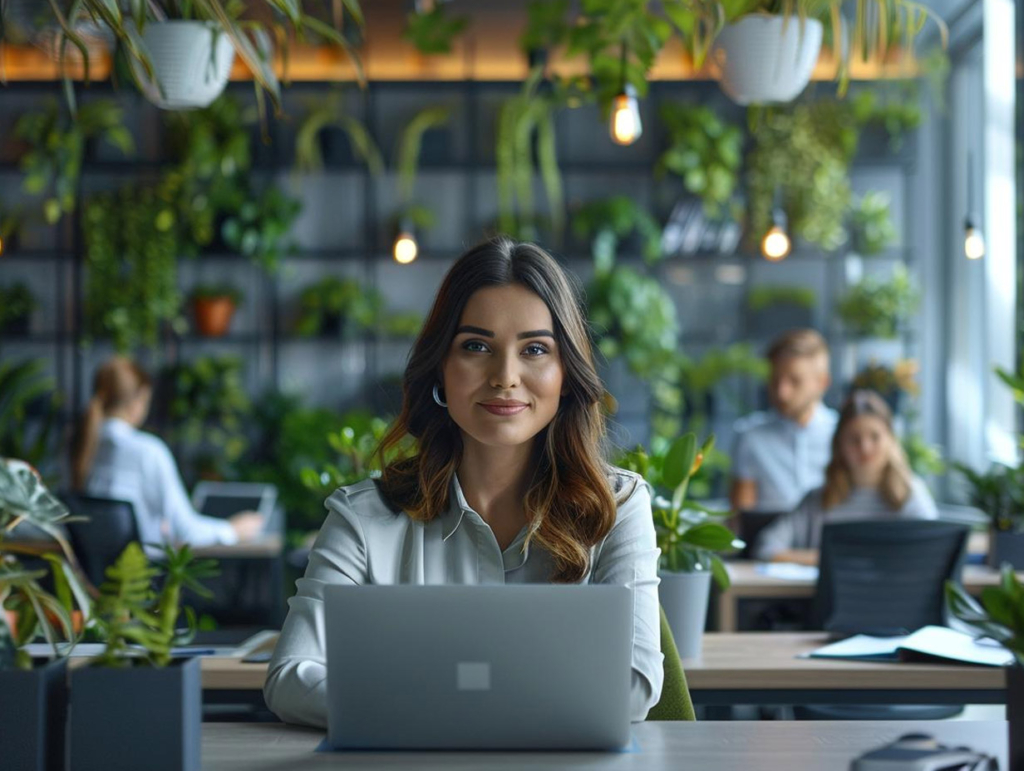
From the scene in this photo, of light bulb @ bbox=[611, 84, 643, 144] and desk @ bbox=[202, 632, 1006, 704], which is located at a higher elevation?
light bulb @ bbox=[611, 84, 643, 144]

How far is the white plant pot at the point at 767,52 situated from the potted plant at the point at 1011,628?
213 cm

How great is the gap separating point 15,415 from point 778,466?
157 inches

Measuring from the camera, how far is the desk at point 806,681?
248 cm

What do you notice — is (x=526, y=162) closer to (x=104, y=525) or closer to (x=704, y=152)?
(x=704, y=152)

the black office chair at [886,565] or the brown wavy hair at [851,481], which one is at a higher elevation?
the brown wavy hair at [851,481]

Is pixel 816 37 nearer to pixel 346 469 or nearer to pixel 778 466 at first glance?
pixel 346 469

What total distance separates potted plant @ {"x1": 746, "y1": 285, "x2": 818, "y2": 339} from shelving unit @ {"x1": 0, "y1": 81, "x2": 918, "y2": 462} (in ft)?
0.32

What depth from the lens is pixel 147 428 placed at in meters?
7.31

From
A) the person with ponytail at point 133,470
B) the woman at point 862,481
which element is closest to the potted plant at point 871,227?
the woman at point 862,481

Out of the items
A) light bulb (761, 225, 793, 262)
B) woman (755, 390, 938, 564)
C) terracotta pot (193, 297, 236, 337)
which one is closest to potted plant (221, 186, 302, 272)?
terracotta pot (193, 297, 236, 337)

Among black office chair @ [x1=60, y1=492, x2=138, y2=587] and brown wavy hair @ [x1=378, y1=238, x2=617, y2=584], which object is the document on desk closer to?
brown wavy hair @ [x1=378, y1=238, x2=617, y2=584]

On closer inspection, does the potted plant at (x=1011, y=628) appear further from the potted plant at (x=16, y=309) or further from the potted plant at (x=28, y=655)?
the potted plant at (x=16, y=309)

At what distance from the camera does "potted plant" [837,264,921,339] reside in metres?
6.96

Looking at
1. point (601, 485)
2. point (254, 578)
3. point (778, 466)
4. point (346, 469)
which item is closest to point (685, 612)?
point (601, 485)
